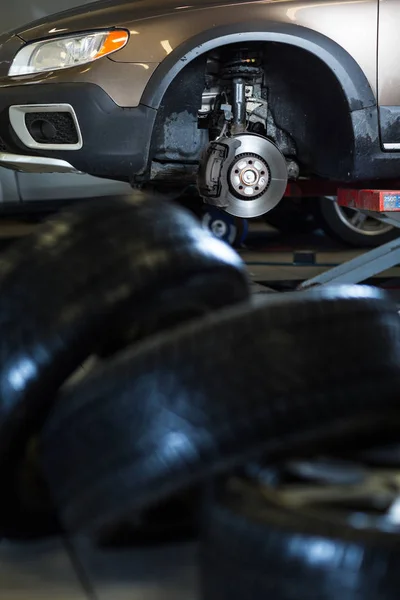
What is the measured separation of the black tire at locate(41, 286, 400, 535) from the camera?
1.10 meters

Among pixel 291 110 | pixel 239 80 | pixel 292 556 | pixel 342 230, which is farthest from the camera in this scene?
pixel 342 230

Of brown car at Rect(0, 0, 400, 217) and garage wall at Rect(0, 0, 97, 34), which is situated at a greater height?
garage wall at Rect(0, 0, 97, 34)

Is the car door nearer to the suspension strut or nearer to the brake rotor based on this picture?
the brake rotor

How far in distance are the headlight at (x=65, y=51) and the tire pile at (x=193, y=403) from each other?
2.02 m

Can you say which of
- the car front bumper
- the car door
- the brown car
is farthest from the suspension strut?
the car door

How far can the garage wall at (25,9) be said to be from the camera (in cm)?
630

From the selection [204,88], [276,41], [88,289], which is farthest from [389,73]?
[88,289]

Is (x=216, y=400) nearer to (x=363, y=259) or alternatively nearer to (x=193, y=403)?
(x=193, y=403)

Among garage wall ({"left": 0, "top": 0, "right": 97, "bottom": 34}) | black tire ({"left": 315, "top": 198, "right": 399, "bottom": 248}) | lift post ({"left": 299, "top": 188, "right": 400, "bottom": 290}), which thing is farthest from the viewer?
garage wall ({"left": 0, "top": 0, "right": 97, "bottom": 34})

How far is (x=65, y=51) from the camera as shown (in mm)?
3330

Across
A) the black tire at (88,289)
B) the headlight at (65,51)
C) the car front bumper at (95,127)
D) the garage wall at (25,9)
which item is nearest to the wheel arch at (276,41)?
the car front bumper at (95,127)

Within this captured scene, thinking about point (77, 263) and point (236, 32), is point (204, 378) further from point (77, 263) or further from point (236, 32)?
point (236, 32)

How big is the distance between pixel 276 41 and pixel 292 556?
2665 mm

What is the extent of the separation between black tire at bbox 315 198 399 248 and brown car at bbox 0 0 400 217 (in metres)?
1.57
